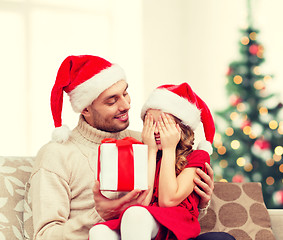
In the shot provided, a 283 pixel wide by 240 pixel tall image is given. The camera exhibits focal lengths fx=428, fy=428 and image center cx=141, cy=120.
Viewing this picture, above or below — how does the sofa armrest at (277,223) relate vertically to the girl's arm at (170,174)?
below

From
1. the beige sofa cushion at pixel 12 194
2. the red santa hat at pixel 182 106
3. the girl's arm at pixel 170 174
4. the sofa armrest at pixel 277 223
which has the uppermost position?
the red santa hat at pixel 182 106

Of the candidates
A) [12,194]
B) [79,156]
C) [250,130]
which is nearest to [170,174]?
[79,156]

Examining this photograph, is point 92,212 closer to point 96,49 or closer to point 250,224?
point 250,224

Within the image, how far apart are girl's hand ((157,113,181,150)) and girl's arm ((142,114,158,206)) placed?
4cm

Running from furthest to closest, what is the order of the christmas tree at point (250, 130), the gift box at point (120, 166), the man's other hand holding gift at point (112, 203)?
1. the christmas tree at point (250, 130)
2. the man's other hand holding gift at point (112, 203)
3. the gift box at point (120, 166)

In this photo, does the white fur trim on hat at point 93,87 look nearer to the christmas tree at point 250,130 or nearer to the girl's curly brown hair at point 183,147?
the girl's curly brown hair at point 183,147

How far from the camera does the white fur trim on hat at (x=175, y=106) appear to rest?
1869 mm

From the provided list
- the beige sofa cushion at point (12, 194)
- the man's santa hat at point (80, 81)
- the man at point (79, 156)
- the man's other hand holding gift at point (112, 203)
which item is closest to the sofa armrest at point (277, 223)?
the man at point (79, 156)

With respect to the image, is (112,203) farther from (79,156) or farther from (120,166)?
(79,156)

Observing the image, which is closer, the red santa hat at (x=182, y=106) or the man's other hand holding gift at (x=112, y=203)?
the man's other hand holding gift at (x=112, y=203)

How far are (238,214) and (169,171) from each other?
651 mm

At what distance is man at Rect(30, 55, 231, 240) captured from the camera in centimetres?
175

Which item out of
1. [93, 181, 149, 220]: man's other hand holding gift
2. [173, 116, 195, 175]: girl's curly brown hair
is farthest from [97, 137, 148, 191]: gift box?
[173, 116, 195, 175]: girl's curly brown hair

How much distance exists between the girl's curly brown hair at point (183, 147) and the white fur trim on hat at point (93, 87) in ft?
1.22
